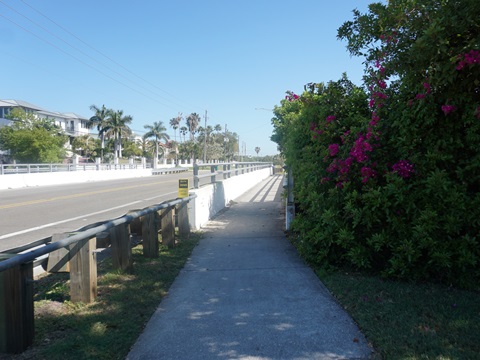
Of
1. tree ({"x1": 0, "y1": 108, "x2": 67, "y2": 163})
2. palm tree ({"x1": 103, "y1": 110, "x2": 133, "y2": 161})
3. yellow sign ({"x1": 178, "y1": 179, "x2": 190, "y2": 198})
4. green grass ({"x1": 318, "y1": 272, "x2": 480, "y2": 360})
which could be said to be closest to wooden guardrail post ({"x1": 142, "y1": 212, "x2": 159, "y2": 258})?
yellow sign ({"x1": 178, "y1": 179, "x2": 190, "y2": 198})

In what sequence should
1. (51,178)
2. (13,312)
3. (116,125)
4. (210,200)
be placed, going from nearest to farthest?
(13,312) → (210,200) → (51,178) → (116,125)

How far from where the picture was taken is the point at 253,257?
674 centimetres

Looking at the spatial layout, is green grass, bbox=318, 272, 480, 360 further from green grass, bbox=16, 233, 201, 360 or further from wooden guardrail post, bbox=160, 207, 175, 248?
wooden guardrail post, bbox=160, 207, 175, 248

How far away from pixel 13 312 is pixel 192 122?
11894 cm

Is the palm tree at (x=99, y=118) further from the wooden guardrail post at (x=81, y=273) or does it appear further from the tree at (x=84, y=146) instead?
the wooden guardrail post at (x=81, y=273)

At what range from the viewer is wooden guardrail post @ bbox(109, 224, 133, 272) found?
5520 millimetres

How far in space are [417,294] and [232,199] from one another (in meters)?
11.6

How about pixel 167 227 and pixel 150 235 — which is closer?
pixel 150 235

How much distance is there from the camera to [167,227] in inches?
285

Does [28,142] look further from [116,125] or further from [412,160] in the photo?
[412,160]

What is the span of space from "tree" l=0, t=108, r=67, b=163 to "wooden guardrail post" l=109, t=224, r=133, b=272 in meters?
47.8

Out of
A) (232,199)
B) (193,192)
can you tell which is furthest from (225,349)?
(232,199)

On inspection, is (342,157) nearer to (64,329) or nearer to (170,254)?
(170,254)

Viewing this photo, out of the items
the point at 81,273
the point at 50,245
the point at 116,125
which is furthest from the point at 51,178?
the point at 116,125
